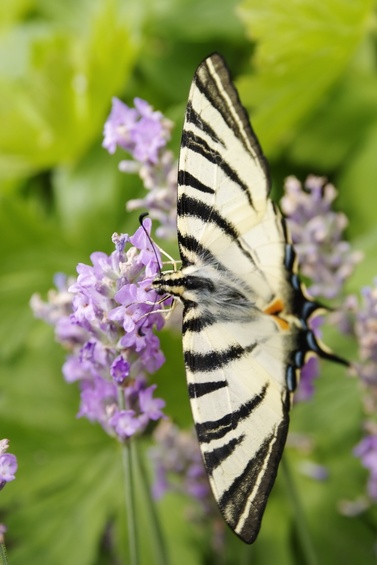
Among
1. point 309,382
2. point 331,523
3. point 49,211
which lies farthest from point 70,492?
point 49,211

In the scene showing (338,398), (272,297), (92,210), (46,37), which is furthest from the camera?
(46,37)

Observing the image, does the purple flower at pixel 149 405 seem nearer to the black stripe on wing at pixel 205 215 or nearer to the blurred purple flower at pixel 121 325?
the blurred purple flower at pixel 121 325

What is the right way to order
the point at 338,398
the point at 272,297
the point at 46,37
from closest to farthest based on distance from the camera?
the point at 272,297, the point at 338,398, the point at 46,37


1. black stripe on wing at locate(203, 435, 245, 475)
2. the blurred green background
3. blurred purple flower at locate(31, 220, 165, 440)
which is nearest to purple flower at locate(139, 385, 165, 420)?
blurred purple flower at locate(31, 220, 165, 440)

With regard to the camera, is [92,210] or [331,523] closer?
[331,523]

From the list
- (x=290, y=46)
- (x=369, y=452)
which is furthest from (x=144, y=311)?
(x=290, y=46)

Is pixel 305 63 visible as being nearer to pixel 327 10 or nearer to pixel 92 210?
pixel 327 10

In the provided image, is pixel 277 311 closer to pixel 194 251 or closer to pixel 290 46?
pixel 194 251
